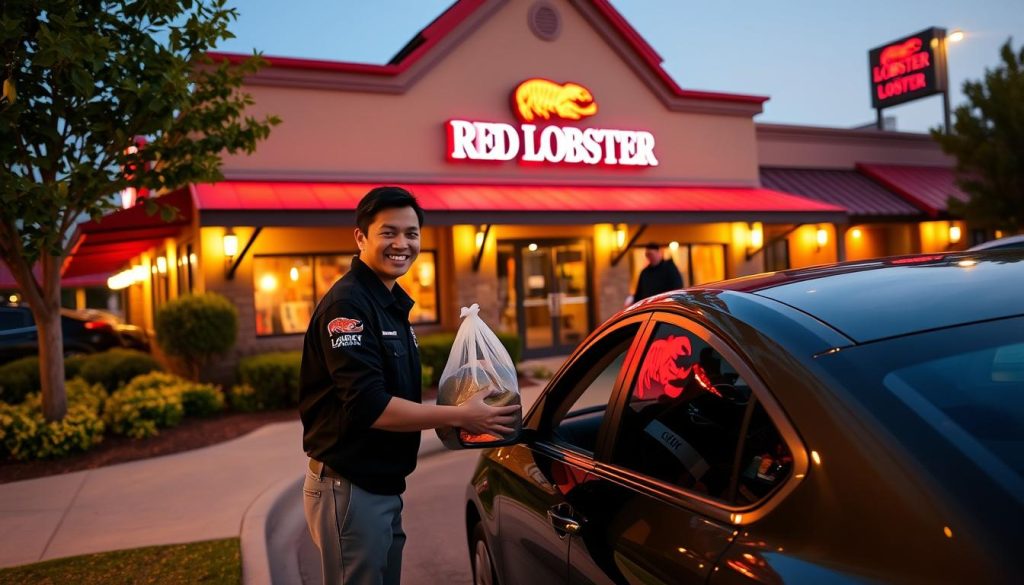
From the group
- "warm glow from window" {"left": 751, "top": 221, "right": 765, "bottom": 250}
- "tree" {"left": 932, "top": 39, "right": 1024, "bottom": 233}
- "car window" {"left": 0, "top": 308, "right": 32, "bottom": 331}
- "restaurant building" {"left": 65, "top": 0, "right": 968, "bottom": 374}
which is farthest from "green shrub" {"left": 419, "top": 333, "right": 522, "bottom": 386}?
"tree" {"left": 932, "top": 39, "right": 1024, "bottom": 233}

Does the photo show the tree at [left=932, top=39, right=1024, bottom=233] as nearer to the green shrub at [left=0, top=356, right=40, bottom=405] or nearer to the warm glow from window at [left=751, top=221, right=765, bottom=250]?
the warm glow from window at [left=751, top=221, right=765, bottom=250]

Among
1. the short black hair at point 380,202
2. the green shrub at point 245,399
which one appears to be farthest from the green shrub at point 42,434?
the short black hair at point 380,202

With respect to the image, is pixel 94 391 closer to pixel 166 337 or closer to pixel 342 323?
pixel 166 337

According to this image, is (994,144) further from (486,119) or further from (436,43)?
(436,43)

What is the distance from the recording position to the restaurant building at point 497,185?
14648mm

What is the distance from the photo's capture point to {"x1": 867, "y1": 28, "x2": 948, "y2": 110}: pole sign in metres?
26.2

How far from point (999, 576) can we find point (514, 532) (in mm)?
1974

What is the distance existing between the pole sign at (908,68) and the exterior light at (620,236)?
14.5 m

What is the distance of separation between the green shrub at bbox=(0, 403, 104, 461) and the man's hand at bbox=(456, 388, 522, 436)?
25.2ft

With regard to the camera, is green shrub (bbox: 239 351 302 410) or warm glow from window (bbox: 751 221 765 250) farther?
warm glow from window (bbox: 751 221 765 250)

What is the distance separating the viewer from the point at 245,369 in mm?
12312

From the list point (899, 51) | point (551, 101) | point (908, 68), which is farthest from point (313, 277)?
point (899, 51)

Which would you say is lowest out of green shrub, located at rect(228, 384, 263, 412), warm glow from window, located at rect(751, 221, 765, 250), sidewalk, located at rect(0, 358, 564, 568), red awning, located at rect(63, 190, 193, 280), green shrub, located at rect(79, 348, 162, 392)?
sidewalk, located at rect(0, 358, 564, 568)

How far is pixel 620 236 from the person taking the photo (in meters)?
17.6
